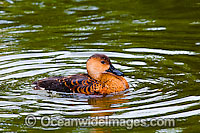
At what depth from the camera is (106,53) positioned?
1234 cm

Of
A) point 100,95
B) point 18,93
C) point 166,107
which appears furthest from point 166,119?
point 18,93

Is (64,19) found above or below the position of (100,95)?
above

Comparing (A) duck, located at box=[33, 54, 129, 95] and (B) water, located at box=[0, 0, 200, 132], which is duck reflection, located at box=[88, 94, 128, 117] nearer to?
(B) water, located at box=[0, 0, 200, 132]

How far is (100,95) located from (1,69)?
109 inches

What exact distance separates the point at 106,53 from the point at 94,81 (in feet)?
8.00

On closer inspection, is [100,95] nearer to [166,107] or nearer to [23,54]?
[166,107]

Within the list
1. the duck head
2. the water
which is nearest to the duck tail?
the water

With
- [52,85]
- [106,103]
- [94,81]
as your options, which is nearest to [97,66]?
[94,81]

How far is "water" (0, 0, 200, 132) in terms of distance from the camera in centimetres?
868

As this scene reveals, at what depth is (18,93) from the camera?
32.2 ft

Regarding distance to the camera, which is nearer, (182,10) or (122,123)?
(122,123)

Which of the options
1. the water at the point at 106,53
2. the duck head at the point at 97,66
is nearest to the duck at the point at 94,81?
the duck head at the point at 97,66

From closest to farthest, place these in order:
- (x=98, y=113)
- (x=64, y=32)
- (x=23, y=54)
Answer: (x=98, y=113)
(x=23, y=54)
(x=64, y=32)

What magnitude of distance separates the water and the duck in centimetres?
15
